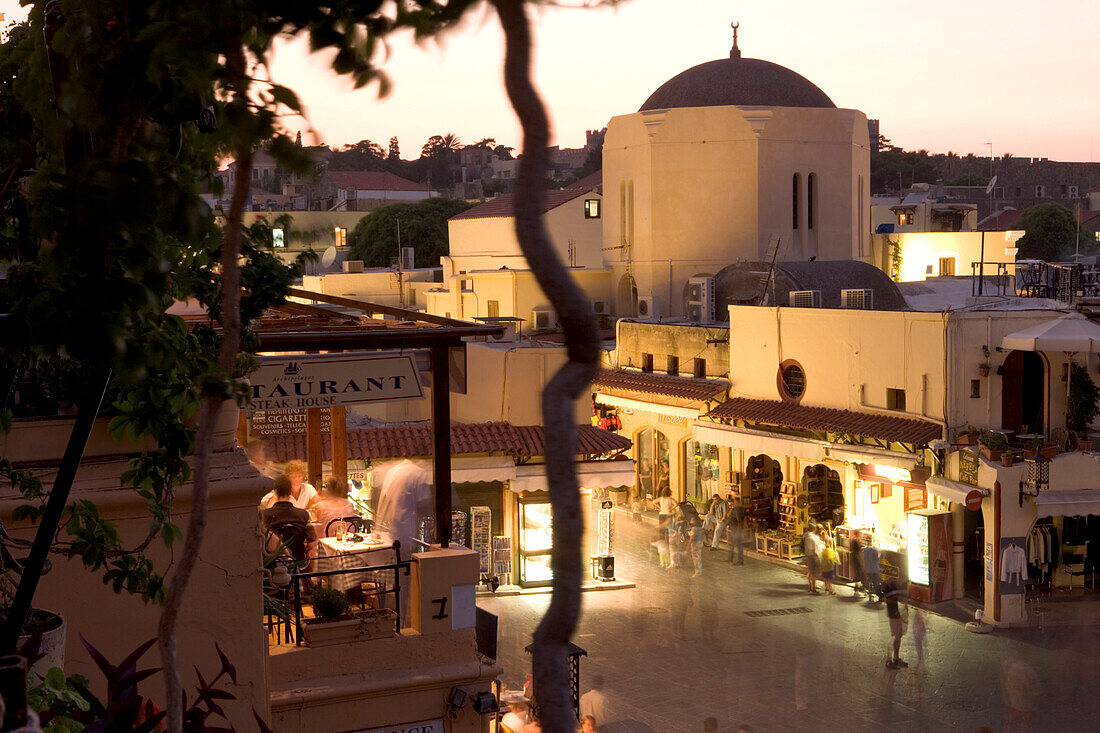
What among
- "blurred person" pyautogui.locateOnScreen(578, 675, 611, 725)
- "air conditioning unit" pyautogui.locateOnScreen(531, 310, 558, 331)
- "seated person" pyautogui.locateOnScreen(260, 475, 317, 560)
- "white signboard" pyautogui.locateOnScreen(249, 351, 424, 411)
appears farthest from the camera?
"air conditioning unit" pyautogui.locateOnScreen(531, 310, 558, 331)

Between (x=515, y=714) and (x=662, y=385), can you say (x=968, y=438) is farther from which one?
(x=515, y=714)

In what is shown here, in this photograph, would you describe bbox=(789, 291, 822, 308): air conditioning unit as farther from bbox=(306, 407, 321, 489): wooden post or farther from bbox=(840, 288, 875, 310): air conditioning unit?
bbox=(306, 407, 321, 489): wooden post

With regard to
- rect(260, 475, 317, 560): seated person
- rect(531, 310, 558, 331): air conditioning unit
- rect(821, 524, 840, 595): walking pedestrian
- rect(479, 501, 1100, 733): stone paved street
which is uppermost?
rect(531, 310, 558, 331): air conditioning unit

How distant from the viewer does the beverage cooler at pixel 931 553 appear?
19391mm

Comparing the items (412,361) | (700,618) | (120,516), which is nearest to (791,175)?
(700,618)

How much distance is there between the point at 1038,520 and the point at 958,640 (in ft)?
9.84

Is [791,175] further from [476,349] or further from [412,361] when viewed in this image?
[412,361]

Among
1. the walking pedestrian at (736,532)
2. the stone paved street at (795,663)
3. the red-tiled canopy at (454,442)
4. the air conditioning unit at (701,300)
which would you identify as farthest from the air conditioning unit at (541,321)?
the red-tiled canopy at (454,442)

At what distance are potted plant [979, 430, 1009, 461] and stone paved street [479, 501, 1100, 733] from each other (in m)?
2.62

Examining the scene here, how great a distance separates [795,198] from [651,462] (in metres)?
10.5

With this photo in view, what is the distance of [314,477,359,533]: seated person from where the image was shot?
469 inches

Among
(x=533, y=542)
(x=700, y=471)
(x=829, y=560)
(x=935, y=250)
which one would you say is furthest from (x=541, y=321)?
(x=935, y=250)

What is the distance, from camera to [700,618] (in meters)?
18.4

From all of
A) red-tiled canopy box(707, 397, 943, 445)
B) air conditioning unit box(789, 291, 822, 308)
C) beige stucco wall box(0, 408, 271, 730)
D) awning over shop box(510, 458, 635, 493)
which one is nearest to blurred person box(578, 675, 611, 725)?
beige stucco wall box(0, 408, 271, 730)
